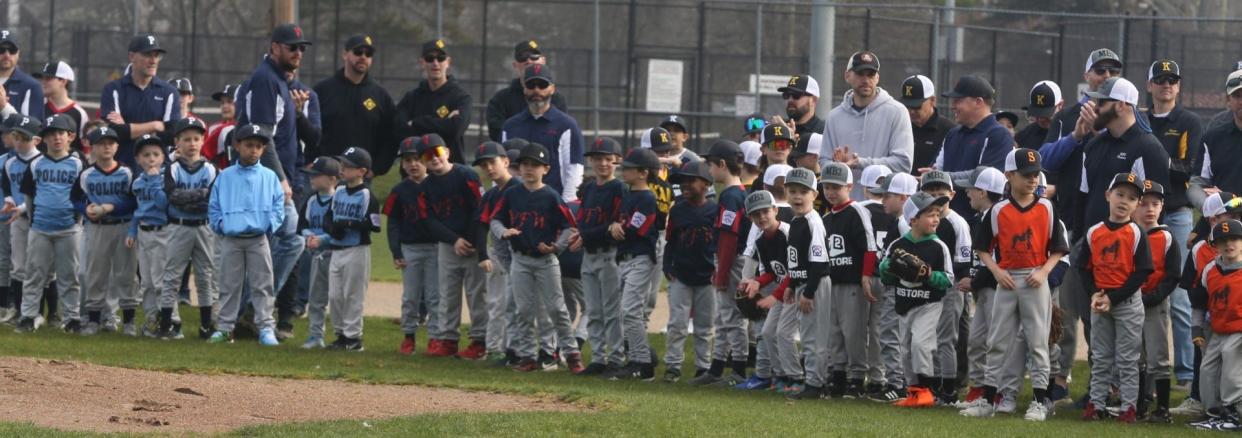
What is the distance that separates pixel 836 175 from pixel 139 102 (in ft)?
21.8

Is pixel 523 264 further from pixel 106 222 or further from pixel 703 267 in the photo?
pixel 106 222

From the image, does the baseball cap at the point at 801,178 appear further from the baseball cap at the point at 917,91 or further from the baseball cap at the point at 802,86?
the baseball cap at the point at 802,86

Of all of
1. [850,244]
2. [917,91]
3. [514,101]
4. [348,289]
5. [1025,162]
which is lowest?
[348,289]

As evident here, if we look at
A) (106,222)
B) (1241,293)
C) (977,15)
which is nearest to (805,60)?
(977,15)

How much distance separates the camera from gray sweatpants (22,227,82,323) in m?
13.3

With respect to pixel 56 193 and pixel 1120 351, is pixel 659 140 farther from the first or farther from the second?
pixel 56 193

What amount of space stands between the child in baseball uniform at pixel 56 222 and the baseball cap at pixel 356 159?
223cm

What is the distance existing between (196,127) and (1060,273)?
6.53m

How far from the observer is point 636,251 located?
37.2 ft

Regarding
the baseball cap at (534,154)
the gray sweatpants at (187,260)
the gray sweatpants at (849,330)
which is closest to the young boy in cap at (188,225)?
the gray sweatpants at (187,260)

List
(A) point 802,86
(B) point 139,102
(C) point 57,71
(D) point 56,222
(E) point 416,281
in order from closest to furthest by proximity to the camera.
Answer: (A) point 802,86
(E) point 416,281
(D) point 56,222
(B) point 139,102
(C) point 57,71

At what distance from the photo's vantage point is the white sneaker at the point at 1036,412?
9219 millimetres

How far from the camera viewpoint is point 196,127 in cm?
1288

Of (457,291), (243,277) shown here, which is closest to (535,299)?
(457,291)
